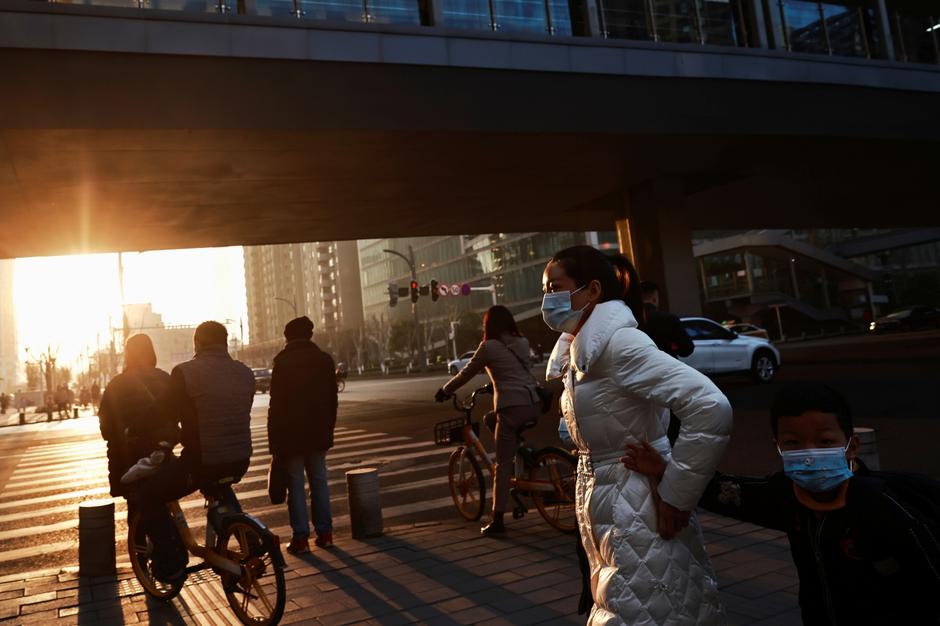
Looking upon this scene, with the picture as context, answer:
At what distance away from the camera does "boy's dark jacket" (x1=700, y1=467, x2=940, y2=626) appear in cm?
174

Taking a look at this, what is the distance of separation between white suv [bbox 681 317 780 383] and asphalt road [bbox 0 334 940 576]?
2.03ft

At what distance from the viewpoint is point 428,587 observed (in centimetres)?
487

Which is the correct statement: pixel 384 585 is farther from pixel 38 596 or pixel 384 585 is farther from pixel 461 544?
pixel 38 596

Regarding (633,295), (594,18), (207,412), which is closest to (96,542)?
(207,412)

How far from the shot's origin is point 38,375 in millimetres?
96250

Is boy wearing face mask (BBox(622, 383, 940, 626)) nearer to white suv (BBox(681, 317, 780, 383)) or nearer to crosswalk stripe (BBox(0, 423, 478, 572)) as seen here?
crosswalk stripe (BBox(0, 423, 478, 572))

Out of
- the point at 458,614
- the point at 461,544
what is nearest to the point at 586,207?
the point at 461,544

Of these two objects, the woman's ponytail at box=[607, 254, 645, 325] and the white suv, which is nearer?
the woman's ponytail at box=[607, 254, 645, 325]

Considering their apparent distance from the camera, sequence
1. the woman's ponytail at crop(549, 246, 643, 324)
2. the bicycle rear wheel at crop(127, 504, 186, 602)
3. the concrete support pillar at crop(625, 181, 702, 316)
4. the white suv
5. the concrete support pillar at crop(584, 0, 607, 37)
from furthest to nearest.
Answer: the concrete support pillar at crop(625, 181, 702, 316) → the white suv → the concrete support pillar at crop(584, 0, 607, 37) → the bicycle rear wheel at crop(127, 504, 186, 602) → the woman's ponytail at crop(549, 246, 643, 324)

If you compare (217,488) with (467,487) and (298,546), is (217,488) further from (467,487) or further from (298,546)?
(467,487)

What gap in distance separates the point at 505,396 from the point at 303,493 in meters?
1.92

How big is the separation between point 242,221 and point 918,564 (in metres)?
21.0

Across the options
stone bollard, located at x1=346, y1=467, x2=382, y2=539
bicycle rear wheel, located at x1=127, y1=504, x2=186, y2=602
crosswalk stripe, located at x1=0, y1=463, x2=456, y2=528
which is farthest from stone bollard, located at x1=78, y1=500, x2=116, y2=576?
crosswalk stripe, located at x1=0, y1=463, x2=456, y2=528

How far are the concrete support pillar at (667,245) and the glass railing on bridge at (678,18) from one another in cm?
457
